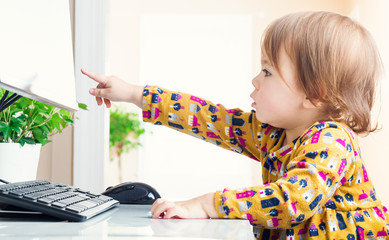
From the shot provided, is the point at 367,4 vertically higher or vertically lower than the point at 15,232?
higher

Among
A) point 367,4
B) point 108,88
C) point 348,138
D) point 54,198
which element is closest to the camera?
point 54,198

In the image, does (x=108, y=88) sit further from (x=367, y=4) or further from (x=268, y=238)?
(x=367, y=4)

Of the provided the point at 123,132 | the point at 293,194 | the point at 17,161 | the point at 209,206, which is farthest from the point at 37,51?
the point at 123,132

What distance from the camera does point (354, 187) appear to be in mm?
1027

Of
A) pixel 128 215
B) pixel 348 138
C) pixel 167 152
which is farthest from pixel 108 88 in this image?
pixel 167 152

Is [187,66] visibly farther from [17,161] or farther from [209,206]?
[209,206]

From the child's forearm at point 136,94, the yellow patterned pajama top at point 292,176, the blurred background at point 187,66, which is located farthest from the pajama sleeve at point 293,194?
the blurred background at point 187,66

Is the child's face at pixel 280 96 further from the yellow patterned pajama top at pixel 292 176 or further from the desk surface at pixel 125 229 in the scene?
the desk surface at pixel 125 229

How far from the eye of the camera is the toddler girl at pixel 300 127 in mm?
883

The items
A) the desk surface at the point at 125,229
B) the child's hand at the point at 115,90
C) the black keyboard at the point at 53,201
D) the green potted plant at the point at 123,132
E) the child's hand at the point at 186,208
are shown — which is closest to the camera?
the desk surface at the point at 125,229

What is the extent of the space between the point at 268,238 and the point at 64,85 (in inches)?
21.2

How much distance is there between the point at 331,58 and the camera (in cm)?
107

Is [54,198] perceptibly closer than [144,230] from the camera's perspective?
No

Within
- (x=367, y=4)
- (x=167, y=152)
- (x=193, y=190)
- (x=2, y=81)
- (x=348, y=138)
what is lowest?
(x=193, y=190)
